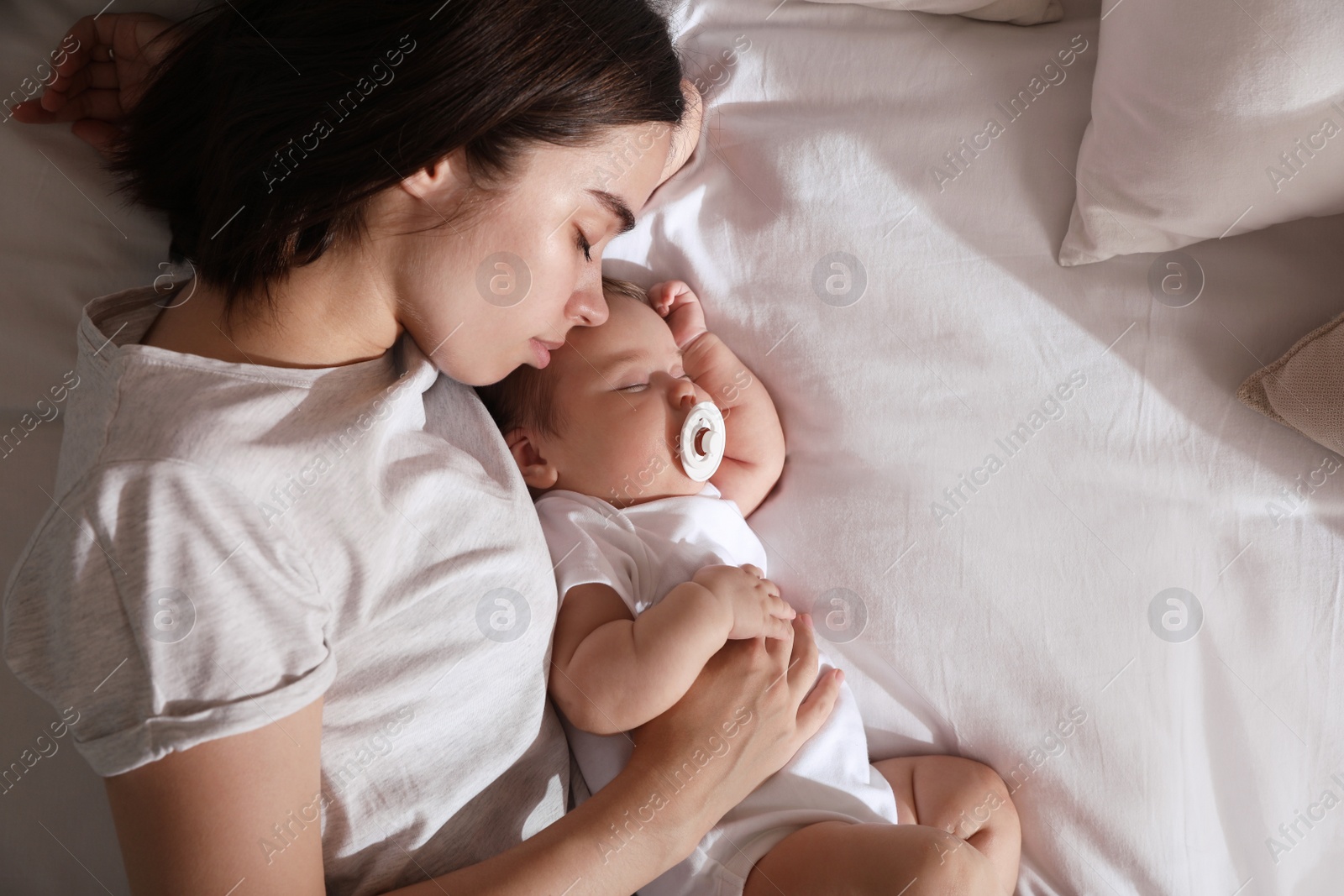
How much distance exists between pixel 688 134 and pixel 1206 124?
0.76m

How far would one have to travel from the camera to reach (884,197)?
4.53 ft

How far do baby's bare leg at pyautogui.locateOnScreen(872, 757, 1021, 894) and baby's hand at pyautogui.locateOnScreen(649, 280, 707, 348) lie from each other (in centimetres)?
75

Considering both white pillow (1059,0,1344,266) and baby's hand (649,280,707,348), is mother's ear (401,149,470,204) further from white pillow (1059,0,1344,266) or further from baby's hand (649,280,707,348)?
white pillow (1059,0,1344,266)

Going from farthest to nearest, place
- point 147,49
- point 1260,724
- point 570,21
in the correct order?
1. point 147,49
2. point 1260,724
3. point 570,21

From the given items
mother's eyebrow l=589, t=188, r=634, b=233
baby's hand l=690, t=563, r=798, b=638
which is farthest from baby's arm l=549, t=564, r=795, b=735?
mother's eyebrow l=589, t=188, r=634, b=233

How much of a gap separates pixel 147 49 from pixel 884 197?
44.7 inches

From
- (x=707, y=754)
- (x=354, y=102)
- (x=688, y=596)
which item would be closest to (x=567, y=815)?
(x=707, y=754)

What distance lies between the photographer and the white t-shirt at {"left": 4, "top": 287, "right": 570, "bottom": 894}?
0.87 m

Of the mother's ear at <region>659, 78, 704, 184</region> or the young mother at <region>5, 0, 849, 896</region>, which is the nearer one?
the young mother at <region>5, 0, 849, 896</region>

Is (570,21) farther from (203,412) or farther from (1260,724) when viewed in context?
(1260,724)

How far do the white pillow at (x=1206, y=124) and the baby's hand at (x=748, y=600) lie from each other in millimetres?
648

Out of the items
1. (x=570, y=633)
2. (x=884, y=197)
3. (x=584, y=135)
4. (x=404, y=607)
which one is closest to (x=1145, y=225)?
(x=884, y=197)

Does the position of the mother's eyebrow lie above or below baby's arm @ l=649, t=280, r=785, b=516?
above

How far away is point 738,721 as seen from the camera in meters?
1.21
